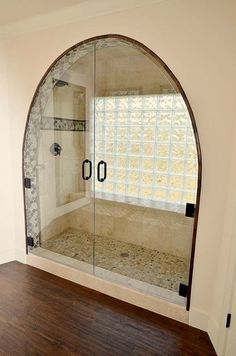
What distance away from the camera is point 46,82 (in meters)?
2.19

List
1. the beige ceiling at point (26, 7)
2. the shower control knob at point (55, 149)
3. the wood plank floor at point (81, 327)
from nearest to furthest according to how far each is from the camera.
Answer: the wood plank floor at point (81, 327)
the beige ceiling at point (26, 7)
the shower control knob at point (55, 149)

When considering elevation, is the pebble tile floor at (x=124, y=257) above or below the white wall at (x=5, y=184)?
below

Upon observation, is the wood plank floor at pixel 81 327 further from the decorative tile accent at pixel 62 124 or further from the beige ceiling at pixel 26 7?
the beige ceiling at pixel 26 7

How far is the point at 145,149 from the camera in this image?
279 centimetres

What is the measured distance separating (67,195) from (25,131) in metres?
1.05

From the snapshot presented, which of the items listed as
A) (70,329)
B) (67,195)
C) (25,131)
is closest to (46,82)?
(25,131)

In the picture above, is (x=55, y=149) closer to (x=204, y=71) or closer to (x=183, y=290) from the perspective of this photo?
(x=204, y=71)

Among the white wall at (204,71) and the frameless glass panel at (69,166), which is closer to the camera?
the white wall at (204,71)

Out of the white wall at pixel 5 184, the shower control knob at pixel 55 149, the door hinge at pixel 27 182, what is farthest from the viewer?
the shower control knob at pixel 55 149

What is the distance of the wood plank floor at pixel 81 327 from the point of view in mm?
1562

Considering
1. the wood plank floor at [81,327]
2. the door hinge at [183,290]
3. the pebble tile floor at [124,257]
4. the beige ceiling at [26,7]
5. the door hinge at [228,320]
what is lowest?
the wood plank floor at [81,327]

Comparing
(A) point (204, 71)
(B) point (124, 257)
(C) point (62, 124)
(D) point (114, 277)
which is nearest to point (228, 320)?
(D) point (114, 277)

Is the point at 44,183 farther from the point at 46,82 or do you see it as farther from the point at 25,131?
the point at 46,82

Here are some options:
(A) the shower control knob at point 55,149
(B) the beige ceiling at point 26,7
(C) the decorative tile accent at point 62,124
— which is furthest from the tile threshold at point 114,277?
(B) the beige ceiling at point 26,7
